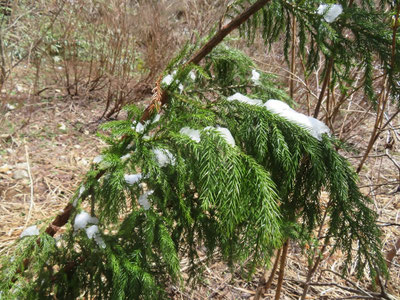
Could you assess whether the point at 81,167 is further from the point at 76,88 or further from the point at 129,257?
the point at 129,257

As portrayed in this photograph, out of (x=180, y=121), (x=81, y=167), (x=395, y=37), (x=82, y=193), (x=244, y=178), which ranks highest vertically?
(x=395, y=37)

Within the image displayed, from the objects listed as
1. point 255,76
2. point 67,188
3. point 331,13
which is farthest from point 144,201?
point 67,188

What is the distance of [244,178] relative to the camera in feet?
2.69

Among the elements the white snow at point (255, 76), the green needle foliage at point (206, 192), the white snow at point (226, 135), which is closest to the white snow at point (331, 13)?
the green needle foliage at point (206, 192)

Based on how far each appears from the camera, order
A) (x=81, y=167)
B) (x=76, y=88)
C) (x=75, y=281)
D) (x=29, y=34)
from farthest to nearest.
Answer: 1. (x=76, y=88)
2. (x=29, y=34)
3. (x=81, y=167)
4. (x=75, y=281)

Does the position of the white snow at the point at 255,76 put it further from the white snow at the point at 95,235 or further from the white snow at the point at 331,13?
the white snow at the point at 95,235

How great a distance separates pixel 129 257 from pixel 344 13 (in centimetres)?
102

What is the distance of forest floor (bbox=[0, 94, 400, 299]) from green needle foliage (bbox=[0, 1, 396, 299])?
51 centimetres

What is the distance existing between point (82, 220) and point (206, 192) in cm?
50

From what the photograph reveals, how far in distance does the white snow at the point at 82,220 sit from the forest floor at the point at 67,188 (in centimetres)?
57

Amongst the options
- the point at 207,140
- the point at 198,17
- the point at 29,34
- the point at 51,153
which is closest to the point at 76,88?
the point at 29,34

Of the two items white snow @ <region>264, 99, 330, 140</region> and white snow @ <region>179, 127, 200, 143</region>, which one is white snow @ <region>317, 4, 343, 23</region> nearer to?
white snow @ <region>264, 99, 330, 140</region>

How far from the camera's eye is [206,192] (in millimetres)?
793

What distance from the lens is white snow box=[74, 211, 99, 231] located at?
1.03 metres
